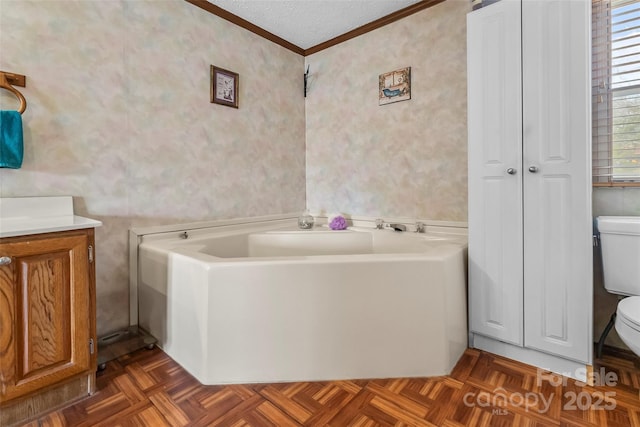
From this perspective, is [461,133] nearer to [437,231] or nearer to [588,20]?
[437,231]

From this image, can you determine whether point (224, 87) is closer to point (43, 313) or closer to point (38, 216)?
point (38, 216)

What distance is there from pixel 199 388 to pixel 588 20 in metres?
2.34

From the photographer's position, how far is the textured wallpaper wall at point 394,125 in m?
2.12

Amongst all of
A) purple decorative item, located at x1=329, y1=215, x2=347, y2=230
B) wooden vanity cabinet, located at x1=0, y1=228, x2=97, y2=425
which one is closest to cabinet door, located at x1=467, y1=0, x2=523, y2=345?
purple decorative item, located at x1=329, y1=215, x2=347, y2=230

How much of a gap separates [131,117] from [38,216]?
2.39 ft

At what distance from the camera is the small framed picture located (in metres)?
2.26

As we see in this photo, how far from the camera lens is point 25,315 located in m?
1.18

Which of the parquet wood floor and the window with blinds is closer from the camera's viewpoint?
the parquet wood floor

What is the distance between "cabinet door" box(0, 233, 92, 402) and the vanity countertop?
0.14ft

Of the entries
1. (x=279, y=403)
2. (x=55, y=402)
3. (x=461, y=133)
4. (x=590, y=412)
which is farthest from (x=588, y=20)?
(x=55, y=402)

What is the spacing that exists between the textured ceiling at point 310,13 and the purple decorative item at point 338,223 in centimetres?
154

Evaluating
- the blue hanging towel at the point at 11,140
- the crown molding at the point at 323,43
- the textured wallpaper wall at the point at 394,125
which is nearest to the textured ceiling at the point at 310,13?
the crown molding at the point at 323,43

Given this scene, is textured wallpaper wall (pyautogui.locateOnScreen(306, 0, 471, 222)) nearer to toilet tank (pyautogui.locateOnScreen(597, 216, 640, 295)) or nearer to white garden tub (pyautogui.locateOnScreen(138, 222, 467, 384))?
toilet tank (pyautogui.locateOnScreen(597, 216, 640, 295))

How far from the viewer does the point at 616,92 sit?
1.57 m
